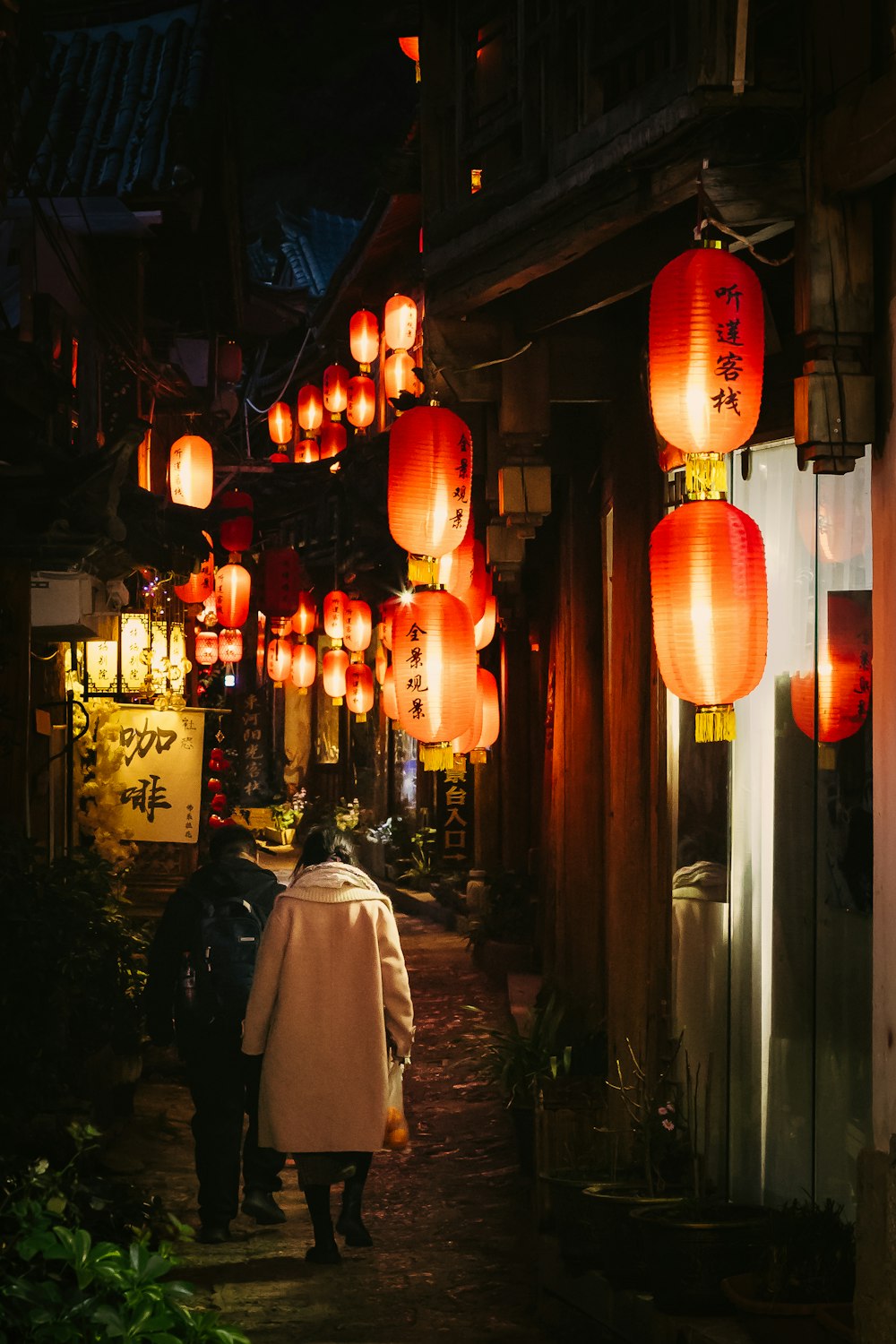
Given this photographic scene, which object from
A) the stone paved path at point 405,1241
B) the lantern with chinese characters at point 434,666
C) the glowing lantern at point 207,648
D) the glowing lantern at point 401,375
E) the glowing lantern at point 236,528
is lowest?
the stone paved path at point 405,1241

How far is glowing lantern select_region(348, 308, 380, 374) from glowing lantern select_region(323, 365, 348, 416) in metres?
1.56

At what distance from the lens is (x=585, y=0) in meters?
7.64

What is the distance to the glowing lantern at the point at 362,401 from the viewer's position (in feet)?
86.4

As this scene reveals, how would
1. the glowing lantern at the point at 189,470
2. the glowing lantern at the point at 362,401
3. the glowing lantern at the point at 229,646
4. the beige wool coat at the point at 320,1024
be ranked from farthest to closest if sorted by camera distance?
1. the glowing lantern at the point at 362,401
2. the glowing lantern at the point at 229,646
3. the glowing lantern at the point at 189,470
4. the beige wool coat at the point at 320,1024

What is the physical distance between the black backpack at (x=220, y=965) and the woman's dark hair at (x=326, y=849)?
28.3 inches

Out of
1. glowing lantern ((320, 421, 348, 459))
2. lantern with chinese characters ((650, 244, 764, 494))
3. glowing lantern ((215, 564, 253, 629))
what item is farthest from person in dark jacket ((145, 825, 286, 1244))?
glowing lantern ((320, 421, 348, 459))

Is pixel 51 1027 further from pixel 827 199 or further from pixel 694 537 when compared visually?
pixel 827 199

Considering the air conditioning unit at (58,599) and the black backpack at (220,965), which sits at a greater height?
the air conditioning unit at (58,599)

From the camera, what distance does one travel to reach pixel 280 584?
969 inches

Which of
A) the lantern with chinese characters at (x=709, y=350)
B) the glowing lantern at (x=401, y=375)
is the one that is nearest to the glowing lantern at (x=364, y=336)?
the glowing lantern at (x=401, y=375)

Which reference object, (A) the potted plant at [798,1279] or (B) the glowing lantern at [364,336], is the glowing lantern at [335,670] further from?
(A) the potted plant at [798,1279]

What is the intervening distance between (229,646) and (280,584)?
1.91 meters

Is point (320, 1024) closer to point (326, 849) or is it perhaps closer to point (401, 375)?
point (326, 849)

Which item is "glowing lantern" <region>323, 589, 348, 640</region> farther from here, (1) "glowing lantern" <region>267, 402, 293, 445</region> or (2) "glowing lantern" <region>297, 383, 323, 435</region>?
(1) "glowing lantern" <region>267, 402, 293, 445</region>
